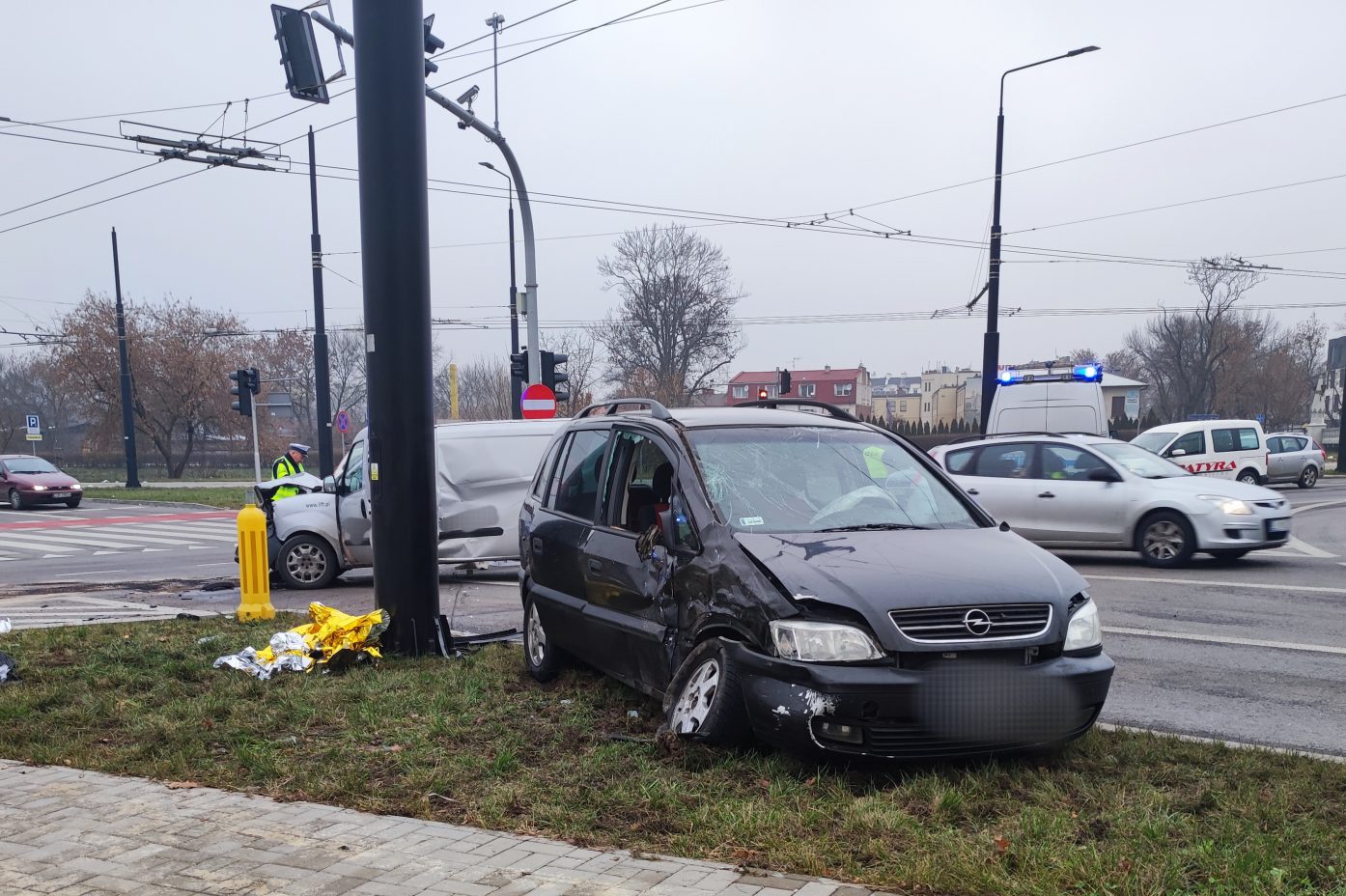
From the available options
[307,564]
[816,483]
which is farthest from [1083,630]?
[307,564]

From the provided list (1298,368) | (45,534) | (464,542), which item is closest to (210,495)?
(45,534)

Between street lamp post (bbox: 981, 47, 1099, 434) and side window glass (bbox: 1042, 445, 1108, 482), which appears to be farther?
street lamp post (bbox: 981, 47, 1099, 434)

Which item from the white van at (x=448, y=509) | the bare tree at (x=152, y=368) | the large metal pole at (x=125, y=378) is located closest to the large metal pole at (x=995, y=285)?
the white van at (x=448, y=509)

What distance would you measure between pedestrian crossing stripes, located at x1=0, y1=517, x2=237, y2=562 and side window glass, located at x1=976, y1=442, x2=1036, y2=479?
13.3 m

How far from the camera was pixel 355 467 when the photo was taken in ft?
40.0

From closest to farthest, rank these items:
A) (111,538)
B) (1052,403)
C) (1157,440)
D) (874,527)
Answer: (874,527) → (1052,403) → (111,538) → (1157,440)

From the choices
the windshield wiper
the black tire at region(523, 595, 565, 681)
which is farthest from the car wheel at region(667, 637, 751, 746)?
the black tire at region(523, 595, 565, 681)

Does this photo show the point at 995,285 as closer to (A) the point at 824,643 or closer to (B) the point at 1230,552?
(B) the point at 1230,552

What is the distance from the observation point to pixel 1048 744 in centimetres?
442

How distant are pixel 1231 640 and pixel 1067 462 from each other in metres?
5.00

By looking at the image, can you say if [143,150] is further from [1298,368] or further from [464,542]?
A: [1298,368]

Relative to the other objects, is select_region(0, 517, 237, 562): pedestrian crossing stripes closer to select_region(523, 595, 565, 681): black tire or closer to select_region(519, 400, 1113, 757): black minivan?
select_region(523, 595, 565, 681): black tire

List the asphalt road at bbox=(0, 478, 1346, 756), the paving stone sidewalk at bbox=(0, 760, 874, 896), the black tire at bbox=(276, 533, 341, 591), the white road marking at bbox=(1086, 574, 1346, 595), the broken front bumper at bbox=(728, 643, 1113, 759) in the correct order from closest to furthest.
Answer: the paving stone sidewalk at bbox=(0, 760, 874, 896) → the broken front bumper at bbox=(728, 643, 1113, 759) → the asphalt road at bbox=(0, 478, 1346, 756) → the white road marking at bbox=(1086, 574, 1346, 595) → the black tire at bbox=(276, 533, 341, 591)

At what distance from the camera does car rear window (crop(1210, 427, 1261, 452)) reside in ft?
76.8
